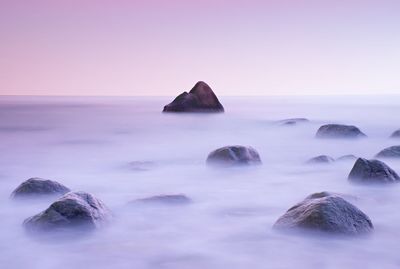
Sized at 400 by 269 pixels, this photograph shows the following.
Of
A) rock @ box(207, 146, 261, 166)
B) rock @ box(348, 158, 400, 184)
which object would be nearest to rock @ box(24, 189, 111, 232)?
rock @ box(348, 158, 400, 184)

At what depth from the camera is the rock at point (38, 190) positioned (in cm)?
722

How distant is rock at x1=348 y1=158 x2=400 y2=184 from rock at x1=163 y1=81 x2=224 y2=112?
20.5 meters

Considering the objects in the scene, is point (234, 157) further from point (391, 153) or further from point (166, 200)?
point (391, 153)

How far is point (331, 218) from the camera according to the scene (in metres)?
5.38

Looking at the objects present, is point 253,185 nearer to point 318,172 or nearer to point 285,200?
point 285,200

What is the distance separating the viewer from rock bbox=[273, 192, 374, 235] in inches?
211

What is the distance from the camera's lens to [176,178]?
10.3 m

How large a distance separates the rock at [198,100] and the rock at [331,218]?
918 inches

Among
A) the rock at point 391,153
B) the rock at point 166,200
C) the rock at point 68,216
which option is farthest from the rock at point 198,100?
the rock at point 68,216

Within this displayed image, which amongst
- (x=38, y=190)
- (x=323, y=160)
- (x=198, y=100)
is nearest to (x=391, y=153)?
(x=323, y=160)

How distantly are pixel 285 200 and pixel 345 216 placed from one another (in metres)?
2.52

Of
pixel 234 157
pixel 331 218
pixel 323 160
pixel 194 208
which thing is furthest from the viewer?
pixel 323 160

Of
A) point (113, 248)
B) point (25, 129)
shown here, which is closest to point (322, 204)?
point (113, 248)

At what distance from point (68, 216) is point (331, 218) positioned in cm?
285
